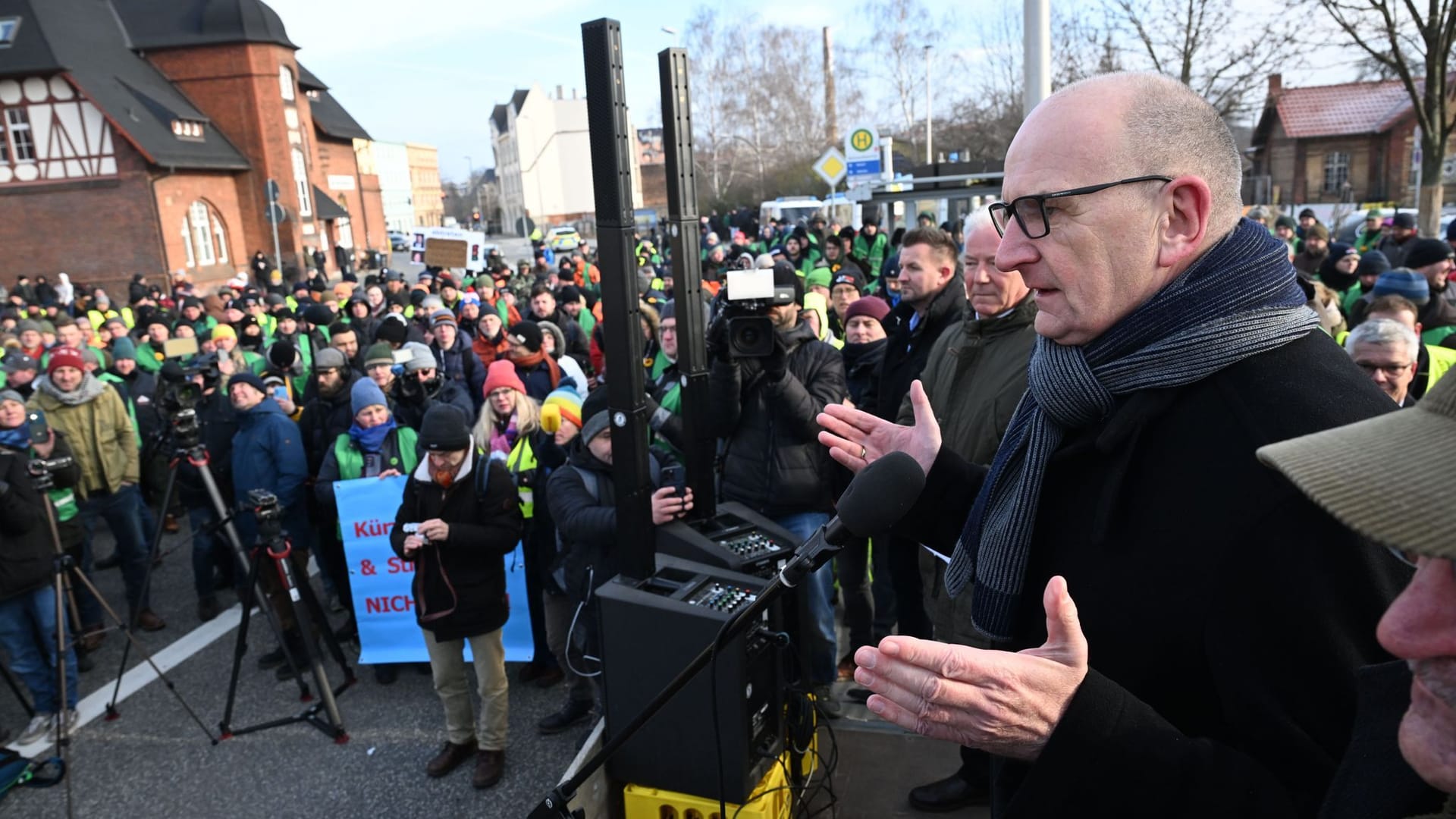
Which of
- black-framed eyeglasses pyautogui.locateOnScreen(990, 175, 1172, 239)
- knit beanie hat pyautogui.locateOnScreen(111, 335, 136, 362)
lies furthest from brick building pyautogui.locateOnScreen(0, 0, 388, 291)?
black-framed eyeglasses pyautogui.locateOnScreen(990, 175, 1172, 239)

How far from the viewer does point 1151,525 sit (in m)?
1.41

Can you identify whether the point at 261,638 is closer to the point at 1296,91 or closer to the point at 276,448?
the point at 276,448

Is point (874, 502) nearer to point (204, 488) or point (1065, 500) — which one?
point (1065, 500)

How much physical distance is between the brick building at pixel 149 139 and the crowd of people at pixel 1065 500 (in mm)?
26924

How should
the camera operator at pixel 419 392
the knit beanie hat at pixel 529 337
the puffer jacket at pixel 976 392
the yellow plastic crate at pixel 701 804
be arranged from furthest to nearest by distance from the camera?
the knit beanie hat at pixel 529 337 → the camera operator at pixel 419 392 → the yellow plastic crate at pixel 701 804 → the puffer jacket at pixel 976 392

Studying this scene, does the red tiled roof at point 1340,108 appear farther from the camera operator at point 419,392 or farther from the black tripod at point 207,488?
the black tripod at point 207,488

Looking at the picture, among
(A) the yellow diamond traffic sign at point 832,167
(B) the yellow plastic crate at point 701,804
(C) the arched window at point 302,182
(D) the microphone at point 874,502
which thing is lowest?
(B) the yellow plastic crate at point 701,804

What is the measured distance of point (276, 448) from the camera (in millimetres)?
6270

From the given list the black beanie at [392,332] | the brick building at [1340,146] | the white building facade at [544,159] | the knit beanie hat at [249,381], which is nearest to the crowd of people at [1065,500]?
the knit beanie hat at [249,381]

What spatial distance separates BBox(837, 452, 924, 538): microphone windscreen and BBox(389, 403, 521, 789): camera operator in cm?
312

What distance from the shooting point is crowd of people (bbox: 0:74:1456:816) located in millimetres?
1242

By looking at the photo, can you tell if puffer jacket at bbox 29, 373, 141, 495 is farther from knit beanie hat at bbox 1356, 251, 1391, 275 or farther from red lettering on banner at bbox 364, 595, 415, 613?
knit beanie hat at bbox 1356, 251, 1391, 275

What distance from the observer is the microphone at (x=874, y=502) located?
181cm

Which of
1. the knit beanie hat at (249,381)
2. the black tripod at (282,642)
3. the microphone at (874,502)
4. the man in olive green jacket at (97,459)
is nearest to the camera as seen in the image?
the microphone at (874,502)
